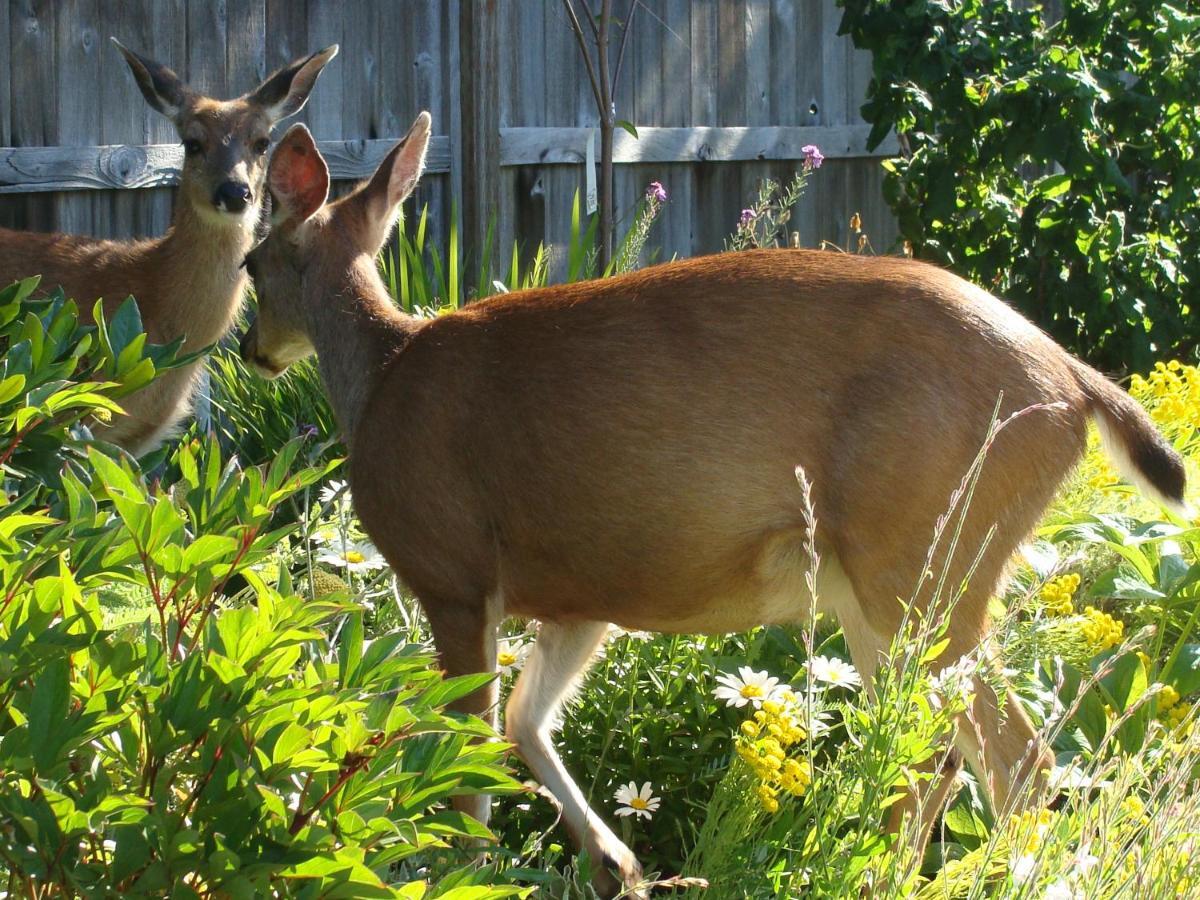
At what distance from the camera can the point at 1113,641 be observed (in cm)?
439

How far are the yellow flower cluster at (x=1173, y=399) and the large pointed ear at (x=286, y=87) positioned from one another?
3.71 m

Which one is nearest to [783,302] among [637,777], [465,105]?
[637,777]

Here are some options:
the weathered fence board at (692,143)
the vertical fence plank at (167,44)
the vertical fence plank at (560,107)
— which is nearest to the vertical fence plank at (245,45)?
the vertical fence plank at (167,44)

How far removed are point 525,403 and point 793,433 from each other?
2.49ft

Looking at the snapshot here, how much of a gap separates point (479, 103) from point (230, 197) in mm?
1695

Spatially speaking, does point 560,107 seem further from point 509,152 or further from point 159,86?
point 159,86

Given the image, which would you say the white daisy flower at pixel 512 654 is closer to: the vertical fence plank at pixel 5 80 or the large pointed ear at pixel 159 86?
the large pointed ear at pixel 159 86

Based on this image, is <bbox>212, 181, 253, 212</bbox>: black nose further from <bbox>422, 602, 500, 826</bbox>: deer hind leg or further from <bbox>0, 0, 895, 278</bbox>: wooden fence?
<bbox>422, 602, 500, 826</bbox>: deer hind leg

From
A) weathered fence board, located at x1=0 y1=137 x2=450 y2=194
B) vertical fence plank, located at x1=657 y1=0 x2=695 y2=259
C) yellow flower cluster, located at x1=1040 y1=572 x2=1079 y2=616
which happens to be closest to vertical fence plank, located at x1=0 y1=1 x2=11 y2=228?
weathered fence board, located at x1=0 y1=137 x2=450 y2=194

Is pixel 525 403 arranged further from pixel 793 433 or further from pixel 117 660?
pixel 117 660

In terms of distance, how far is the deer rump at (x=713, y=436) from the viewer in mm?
3449

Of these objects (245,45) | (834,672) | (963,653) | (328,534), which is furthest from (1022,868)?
(245,45)

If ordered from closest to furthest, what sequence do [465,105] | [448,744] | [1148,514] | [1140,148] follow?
[448,744] < [1148,514] < [465,105] < [1140,148]

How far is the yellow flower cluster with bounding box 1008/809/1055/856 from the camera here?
8.38 ft
